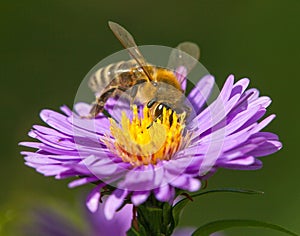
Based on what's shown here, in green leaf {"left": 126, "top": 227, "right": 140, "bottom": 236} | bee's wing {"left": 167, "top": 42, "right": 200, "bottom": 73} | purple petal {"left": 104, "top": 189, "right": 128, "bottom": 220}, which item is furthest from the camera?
bee's wing {"left": 167, "top": 42, "right": 200, "bottom": 73}

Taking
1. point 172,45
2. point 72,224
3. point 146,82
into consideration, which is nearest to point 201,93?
point 146,82

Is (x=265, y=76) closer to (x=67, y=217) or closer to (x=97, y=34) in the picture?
(x=97, y=34)

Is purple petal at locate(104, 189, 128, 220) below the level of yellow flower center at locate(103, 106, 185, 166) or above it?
below

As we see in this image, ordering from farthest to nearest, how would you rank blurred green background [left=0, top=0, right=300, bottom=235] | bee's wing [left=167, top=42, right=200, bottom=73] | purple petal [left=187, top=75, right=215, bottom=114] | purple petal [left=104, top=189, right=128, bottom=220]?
blurred green background [left=0, top=0, right=300, bottom=235] → bee's wing [left=167, top=42, right=200, bottom=73] → purple petal [left=187, top=75, right=215, bottom=114] → purple petal [left=104, top=189, right=128, bottom=220]

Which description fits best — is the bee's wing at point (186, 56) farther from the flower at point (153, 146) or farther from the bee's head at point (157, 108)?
the bee's head at point (157, 108)

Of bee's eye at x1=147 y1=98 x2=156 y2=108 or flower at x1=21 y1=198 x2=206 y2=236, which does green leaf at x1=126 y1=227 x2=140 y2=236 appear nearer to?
flower at x1=21 y1=198 x2=206 y2=236

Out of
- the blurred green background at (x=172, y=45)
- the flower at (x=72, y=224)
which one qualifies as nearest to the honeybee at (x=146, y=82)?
the flower at (x=72, y=224)

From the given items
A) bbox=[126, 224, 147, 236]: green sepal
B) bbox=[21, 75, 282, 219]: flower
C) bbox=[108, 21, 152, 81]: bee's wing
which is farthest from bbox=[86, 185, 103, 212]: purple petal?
bbox=[108, 21, 152, 81]: bee's wing
